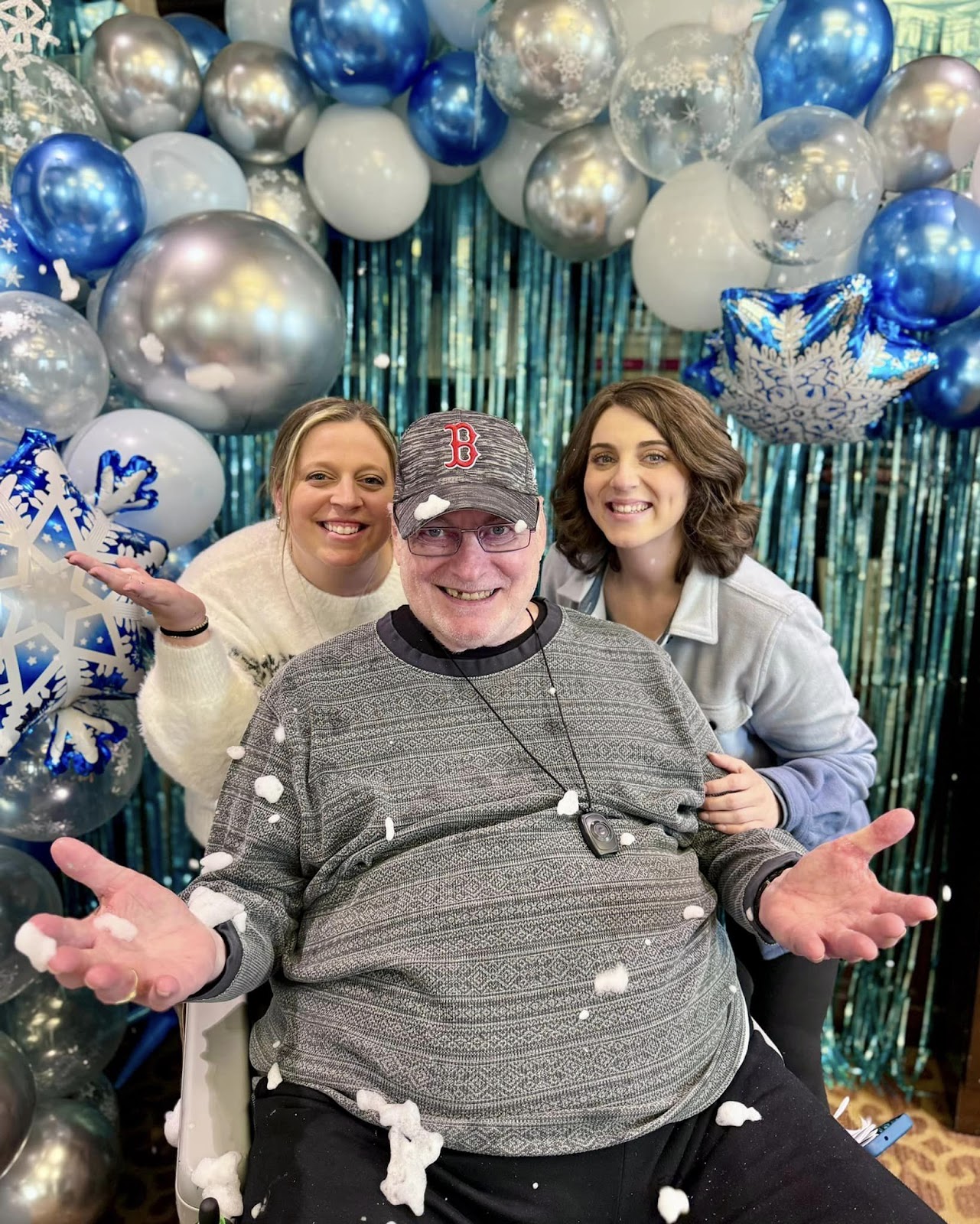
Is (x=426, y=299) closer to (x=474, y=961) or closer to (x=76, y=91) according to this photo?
(x=76, y=91)

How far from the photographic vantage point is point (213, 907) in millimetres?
1088

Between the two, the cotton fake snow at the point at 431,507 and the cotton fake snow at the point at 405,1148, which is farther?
the cotton fake snow at the point at 431,507

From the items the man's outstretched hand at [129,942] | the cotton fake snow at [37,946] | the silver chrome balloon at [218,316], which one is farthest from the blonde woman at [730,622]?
the cotton fake snow at [37,946]

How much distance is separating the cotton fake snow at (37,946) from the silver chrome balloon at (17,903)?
88 cm

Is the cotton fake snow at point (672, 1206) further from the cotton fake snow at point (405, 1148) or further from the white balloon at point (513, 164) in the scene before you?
the white balloon at point (513, 164)

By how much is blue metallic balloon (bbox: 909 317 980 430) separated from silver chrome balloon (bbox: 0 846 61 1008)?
1.99m

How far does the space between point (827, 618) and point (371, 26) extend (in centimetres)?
164

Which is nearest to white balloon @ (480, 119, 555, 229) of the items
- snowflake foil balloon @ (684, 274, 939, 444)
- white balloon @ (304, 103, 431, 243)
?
white balloon @ (304, 103, 431, 243)

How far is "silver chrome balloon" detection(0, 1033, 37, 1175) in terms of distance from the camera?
5.13 ft

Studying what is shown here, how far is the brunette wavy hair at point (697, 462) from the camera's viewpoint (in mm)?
1543

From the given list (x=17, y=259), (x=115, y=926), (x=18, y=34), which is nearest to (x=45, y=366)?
(x=17, y=259)

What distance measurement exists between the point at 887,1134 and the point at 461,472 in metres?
1.11

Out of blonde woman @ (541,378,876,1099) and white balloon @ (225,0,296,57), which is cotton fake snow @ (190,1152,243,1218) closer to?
blonde woman @ (541,378,876,1099)

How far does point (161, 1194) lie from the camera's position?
1842mm
